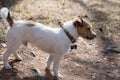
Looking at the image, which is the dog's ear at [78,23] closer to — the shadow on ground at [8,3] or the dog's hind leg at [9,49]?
the dog's hind leg at [9,49]

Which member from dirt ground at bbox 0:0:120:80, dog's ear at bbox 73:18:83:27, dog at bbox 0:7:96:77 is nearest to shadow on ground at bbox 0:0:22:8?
dirt ground at bbox 0:0:120:80

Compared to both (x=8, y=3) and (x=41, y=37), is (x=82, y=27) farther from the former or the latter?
(x=8, y=3)

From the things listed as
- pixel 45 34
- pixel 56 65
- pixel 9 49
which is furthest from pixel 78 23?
pixel 9 49

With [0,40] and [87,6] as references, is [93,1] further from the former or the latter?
[0,40]

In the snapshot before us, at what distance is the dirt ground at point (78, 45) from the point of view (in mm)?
5855

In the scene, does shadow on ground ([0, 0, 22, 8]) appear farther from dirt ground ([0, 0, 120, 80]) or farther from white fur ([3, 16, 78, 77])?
white fur ([3, 16, 78, 77])

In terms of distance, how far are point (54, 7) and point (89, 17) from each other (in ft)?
3.20

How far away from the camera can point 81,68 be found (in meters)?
6.36

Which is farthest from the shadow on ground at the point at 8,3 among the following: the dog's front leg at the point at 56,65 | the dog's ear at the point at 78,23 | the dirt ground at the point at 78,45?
the dog's ear at the point at 78,23

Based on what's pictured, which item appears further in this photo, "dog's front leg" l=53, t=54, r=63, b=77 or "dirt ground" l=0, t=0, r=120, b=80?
"dirt ground" l=0, t=0, r=120, b=80

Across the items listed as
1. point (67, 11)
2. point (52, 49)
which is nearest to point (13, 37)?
point (52, 49)

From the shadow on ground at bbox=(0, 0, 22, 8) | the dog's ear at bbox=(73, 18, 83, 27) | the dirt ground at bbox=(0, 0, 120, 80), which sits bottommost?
the dirt ground at bbox=(0, 0, 120, 80)

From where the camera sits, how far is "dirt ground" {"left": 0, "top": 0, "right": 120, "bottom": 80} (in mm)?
5855

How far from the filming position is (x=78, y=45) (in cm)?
725
